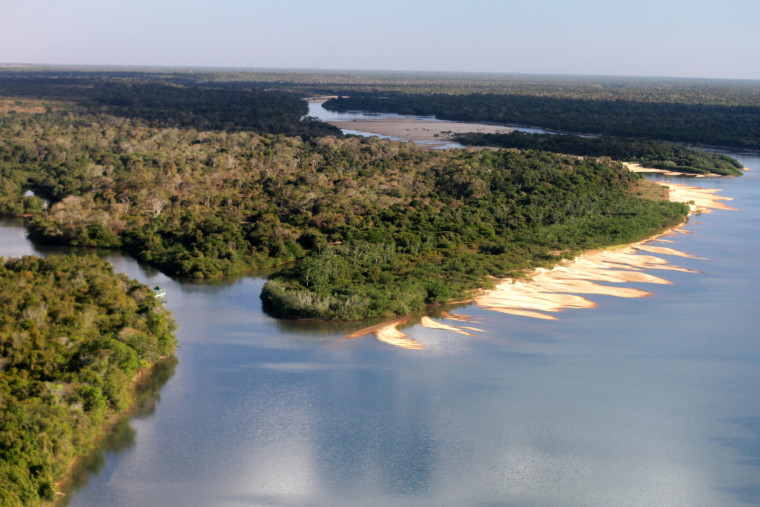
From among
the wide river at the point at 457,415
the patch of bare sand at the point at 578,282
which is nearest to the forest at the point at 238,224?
the patch of bare sand at the point at 578,282

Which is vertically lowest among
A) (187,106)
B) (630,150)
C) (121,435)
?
(121,435)

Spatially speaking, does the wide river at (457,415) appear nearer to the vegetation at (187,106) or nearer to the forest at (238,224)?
the forest at (238,224)

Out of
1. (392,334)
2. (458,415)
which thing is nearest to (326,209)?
(392,334)

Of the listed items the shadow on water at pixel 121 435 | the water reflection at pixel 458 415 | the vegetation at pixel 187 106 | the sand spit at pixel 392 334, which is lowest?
the shadow on water at pixel 121 435

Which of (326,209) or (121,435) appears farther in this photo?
(326,209)

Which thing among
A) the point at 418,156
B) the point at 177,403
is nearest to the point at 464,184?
the point at 418,156

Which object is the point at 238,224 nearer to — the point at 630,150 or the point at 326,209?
the point at 326,209

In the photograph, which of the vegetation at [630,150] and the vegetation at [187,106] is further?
the vegetation at [187,106]
